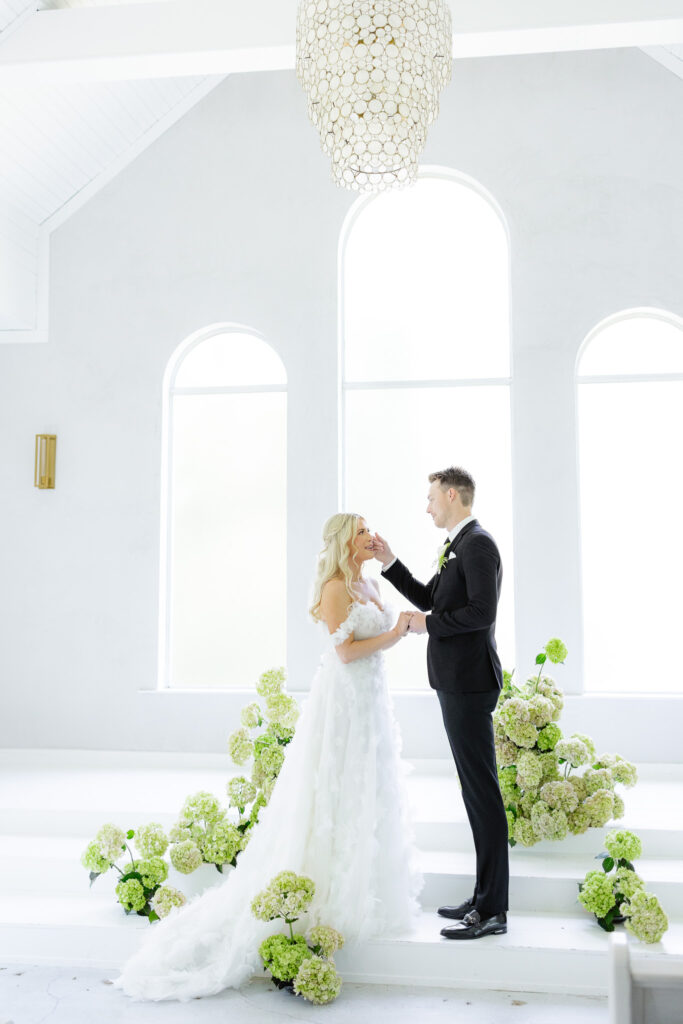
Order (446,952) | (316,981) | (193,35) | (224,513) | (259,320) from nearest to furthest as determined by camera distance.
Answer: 1. (316,981)
2. (446,952)
3. (193,35)
4. (259,320)
5. (224,513)

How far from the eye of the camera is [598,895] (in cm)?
351

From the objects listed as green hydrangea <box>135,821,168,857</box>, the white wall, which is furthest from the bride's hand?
the white wall

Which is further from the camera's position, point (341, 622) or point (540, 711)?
point (540, 711)

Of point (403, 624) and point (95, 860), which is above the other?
point (403, 624)

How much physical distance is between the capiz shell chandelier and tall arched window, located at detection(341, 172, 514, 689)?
2.95m

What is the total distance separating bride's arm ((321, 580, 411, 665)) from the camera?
3529mm

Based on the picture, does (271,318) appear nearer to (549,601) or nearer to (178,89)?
(178,89)

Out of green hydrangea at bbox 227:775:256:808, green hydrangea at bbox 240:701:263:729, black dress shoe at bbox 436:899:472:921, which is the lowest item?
black dress shoe at bbox 436:899:472:921

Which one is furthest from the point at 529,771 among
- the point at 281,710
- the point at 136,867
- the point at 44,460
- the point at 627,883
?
the point at 44,460

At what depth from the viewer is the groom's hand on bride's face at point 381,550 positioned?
3.68 m

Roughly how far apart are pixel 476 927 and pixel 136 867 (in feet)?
4.75

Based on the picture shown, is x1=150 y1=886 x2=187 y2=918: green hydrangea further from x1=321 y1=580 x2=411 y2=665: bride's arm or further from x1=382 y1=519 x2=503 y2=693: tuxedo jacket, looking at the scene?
x1=382 y1=519 x2=503 y2=693: tuxedo jacket

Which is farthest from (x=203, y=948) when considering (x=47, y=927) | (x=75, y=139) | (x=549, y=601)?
(x=75, y=139)

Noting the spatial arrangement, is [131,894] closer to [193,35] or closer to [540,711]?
[540,711]
